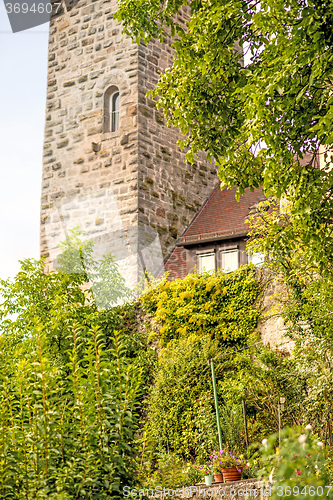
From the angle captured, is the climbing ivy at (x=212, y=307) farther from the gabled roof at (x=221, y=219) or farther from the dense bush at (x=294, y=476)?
the dense bush at (x=294, y=476)

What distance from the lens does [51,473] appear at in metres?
4.17

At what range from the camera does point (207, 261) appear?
14.1 meters

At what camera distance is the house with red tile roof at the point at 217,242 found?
13.7 m

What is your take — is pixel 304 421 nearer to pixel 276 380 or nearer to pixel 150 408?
pixel 276 380

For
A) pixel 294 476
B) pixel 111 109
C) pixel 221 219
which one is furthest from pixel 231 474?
pixel 111 109

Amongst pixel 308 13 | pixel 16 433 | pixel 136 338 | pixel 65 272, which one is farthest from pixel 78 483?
pixel 65 272

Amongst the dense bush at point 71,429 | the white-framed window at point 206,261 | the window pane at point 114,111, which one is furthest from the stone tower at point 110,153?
the dense bush at point 71,429

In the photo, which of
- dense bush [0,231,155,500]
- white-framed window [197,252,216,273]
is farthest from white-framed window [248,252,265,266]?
dense bush [0,231,155,500]

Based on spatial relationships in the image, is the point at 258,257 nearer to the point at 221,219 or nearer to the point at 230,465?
the point at 221,219

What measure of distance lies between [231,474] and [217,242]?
605 cm

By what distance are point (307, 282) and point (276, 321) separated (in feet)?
3.82

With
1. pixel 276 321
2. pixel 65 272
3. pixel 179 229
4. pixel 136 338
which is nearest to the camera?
pixel 276 321

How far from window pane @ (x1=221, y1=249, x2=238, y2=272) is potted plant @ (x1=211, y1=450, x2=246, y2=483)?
492 cm

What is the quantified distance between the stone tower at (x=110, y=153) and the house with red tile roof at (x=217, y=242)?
792 millimetres
